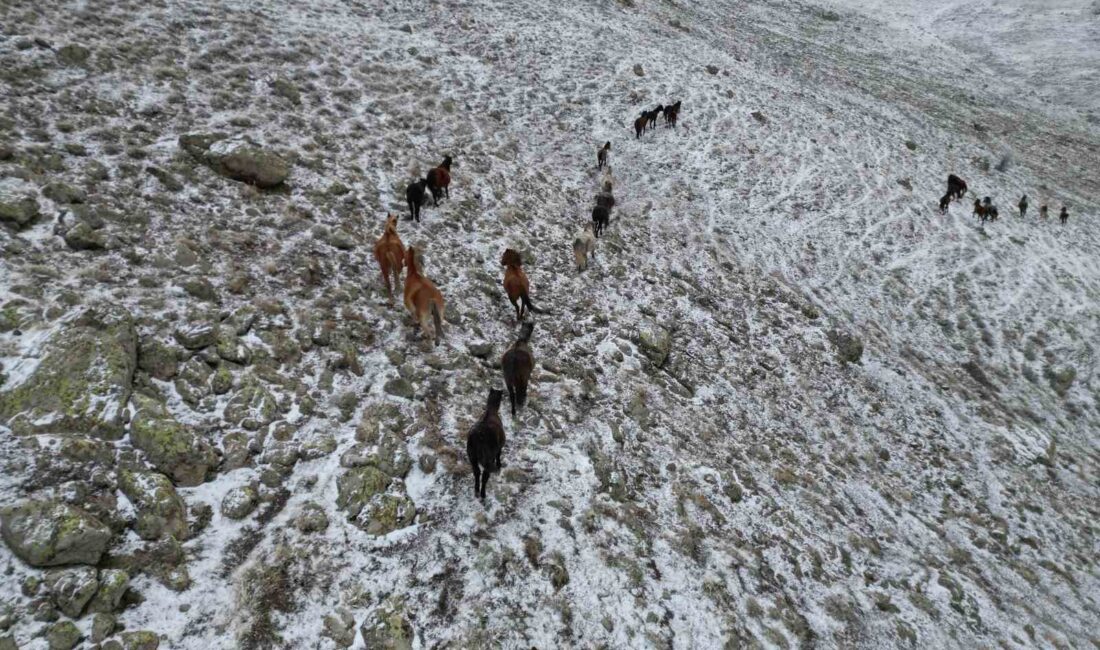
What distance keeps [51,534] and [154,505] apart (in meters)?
0.69

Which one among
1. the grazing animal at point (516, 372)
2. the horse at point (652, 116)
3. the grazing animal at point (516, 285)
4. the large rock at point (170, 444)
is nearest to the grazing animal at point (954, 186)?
the horse at point (652, 116)

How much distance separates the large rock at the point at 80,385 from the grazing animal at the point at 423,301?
320cm

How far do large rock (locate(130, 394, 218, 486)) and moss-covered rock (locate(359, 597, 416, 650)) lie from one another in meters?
2.15

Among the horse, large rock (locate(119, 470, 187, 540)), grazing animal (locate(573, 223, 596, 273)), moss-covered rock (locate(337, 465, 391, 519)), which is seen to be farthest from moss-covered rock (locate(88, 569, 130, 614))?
the horse

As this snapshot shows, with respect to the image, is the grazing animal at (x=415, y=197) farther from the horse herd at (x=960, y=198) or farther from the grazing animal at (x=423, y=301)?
the horse herd at (x=960, y=198)

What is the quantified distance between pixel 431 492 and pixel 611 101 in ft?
55.9

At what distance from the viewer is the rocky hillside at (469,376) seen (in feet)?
15.7

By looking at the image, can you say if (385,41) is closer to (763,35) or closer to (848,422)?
(848,422)

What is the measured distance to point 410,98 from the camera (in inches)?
566

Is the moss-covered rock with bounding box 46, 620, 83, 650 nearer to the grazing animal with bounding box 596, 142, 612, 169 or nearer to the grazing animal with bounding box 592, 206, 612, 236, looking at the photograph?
the grazing animal with bounding box 592, 206, 612, 236

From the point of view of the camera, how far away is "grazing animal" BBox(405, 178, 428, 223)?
1000 cm

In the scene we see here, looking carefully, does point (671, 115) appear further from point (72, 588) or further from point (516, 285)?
point (72, 588)

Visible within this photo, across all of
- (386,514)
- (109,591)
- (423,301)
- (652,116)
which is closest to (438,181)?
(423,301)

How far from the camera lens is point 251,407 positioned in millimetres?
5805
